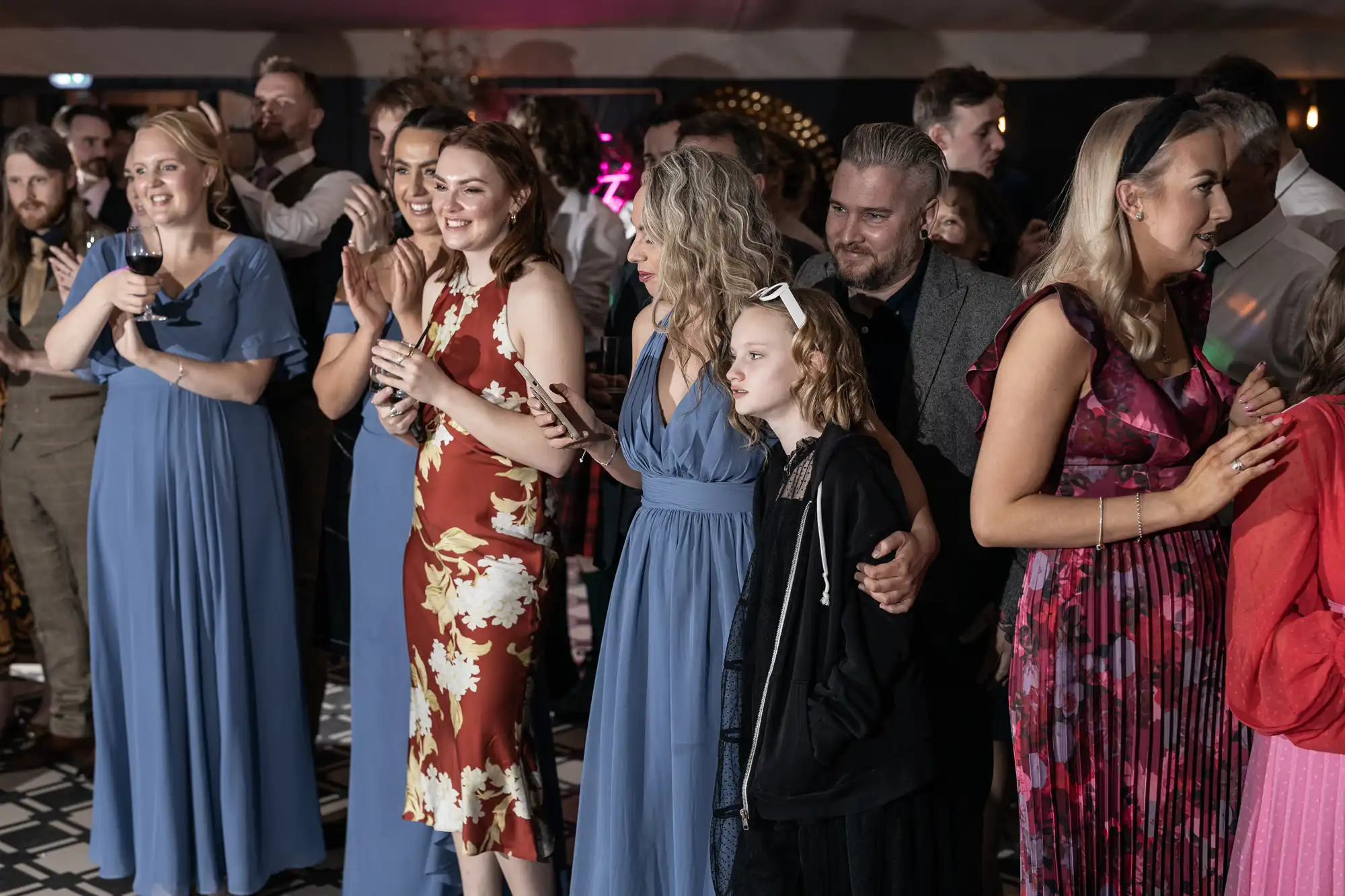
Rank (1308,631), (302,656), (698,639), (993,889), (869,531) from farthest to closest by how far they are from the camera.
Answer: (302,656) < (993,889) < (698,639) < (869,531) < (1308,631)

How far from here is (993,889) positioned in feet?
10.7

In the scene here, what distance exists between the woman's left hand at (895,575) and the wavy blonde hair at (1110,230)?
48 cm

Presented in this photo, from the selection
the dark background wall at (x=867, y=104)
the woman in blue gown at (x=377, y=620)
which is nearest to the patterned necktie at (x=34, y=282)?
the woman in blue gown at (x=377, y=620)

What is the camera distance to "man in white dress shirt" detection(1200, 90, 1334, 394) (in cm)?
336

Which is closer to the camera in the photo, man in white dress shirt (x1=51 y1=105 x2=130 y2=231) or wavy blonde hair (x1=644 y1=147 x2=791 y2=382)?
wavy blonde hair (x1=644 y1=147 x2=791 y2=382)

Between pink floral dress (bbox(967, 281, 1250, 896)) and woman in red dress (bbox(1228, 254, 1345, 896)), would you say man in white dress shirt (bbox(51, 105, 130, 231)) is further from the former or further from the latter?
woman in red dress (bbox(1228, 254, 1345, 896))

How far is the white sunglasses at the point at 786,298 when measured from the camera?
236 centimetres

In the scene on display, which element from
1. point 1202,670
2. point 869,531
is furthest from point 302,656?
point 1202,670

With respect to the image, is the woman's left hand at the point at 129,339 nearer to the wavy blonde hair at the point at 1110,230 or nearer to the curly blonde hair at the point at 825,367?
the curly blonde hair at the point at 825,367

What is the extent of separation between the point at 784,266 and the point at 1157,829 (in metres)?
1.21

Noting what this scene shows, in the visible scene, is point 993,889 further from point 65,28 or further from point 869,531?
point 65,28

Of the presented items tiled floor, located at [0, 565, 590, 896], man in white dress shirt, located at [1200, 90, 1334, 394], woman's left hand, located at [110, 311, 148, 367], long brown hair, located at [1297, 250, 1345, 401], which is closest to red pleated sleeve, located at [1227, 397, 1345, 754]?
long brown hair, located at [1297, 250, 1345, 401]

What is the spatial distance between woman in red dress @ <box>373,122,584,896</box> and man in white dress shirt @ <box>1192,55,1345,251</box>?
2101mm

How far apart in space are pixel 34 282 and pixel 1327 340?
3.78 meters
